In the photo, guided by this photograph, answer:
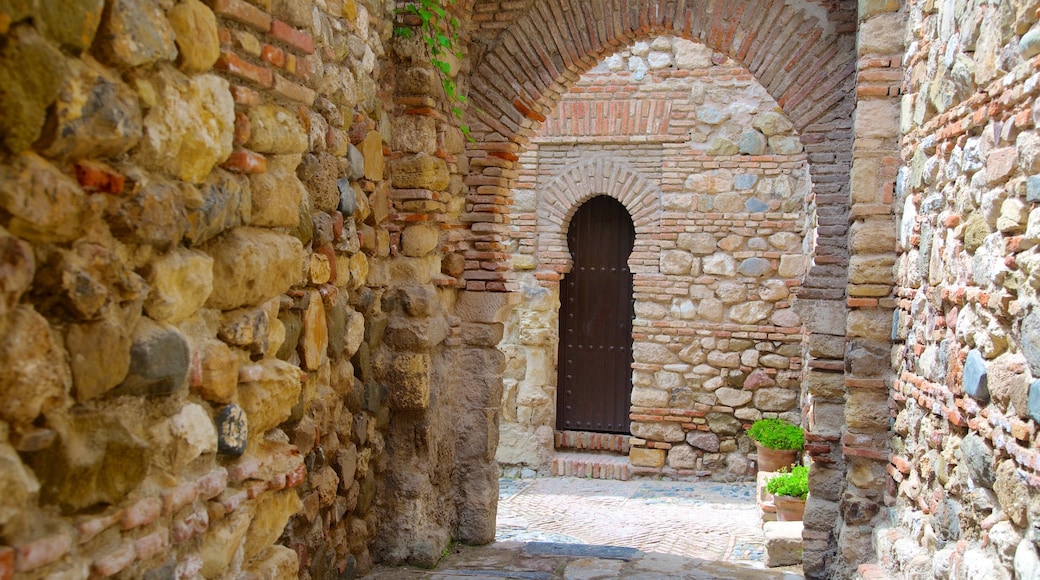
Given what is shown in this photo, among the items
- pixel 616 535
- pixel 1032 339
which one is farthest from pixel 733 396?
pixel 1032 339

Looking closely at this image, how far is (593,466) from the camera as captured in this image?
28.9ft

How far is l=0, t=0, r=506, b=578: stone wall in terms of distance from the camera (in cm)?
178

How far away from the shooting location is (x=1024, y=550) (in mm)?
2479

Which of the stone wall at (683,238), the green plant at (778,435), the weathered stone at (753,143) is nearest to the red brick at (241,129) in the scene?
the green plant at (778,435)

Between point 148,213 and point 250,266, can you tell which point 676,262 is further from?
point 148,213

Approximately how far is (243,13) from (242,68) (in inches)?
6.1

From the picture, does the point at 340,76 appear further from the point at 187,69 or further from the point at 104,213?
the point at 104,213

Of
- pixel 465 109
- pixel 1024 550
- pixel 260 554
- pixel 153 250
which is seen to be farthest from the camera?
pixel 465 109

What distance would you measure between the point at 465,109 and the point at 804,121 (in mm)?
1770

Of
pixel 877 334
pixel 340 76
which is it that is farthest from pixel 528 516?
pixel 340 76

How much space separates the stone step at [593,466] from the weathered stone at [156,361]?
6799 mm

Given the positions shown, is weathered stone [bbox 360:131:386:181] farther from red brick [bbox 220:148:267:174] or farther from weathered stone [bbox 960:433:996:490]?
weathered stone [bbox 960:433:996:490]

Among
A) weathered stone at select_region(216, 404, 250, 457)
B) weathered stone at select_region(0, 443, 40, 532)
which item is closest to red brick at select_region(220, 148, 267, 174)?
weathered stone at select_region(216, 404, 250, 457)

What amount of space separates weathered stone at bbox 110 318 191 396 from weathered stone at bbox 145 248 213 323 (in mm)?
39
